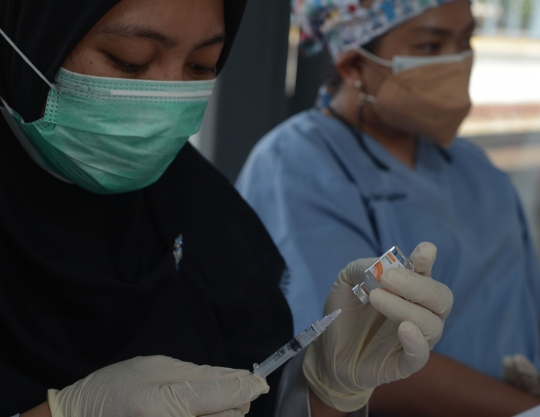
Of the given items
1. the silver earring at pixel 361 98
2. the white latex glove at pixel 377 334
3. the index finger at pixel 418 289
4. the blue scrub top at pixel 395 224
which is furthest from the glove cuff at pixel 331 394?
the silver earring at pixel 361 98

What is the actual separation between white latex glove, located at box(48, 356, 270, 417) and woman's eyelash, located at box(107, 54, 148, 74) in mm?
445

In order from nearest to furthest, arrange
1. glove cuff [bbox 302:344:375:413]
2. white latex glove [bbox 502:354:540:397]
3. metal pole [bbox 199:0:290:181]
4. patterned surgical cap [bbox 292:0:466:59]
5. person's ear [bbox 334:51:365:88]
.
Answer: glove cuff [bbox 302:344:375:413], white latex glove [bbox 502:354:540:397], patterned surgical cap [bbox 292:0:466:59], person's ear [bbox 334:51:365:88], metal pole [bbox 199:0:290:181]

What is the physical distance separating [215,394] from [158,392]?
8cm

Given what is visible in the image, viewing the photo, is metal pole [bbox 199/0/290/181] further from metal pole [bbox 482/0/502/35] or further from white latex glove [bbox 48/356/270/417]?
metal pole [bbox 482/0/502/35]

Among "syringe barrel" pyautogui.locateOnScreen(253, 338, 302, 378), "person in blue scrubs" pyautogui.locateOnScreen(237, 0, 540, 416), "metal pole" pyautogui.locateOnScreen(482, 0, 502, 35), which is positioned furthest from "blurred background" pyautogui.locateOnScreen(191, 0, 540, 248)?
"syringe barrel" pyautogui.locateOnScreen(253, 338, 302, 378)

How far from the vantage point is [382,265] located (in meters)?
0.86

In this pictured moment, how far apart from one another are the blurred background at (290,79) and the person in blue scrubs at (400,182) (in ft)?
1.14

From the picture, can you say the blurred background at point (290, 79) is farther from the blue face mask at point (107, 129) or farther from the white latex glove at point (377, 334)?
the white latex glove at point (377, 334)

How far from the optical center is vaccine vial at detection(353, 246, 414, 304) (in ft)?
2.81

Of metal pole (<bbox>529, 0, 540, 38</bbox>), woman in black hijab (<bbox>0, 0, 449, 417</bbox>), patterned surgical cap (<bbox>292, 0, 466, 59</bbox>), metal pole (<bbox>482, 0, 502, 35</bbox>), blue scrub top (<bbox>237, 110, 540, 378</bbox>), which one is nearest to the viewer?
woman in black hijab (<bbox>0, 0, 449, 417</bbox>)

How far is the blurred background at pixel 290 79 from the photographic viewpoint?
2.20 meters

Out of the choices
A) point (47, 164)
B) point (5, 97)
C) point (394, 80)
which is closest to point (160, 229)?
point (47, 164)

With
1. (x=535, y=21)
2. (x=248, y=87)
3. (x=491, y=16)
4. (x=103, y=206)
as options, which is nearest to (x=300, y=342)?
(x=103, y=206)

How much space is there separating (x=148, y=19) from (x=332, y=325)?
57 centimetres
